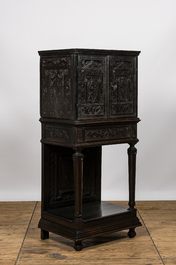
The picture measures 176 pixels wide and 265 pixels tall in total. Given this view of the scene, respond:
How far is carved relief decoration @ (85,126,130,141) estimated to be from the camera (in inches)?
168

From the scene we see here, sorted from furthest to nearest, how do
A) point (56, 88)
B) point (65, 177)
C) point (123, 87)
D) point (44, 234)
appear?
point (65, 177), point (44, 234), point (123, 87), point (56, 88)

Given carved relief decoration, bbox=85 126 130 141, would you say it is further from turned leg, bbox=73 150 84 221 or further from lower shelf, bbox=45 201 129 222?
lower shelf, bbox=45 201 129 222

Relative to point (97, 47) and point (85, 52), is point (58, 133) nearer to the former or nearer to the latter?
point (85, 52)

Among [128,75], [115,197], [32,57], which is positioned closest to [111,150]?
[115,197]

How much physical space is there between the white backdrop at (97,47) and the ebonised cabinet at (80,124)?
1533 mm

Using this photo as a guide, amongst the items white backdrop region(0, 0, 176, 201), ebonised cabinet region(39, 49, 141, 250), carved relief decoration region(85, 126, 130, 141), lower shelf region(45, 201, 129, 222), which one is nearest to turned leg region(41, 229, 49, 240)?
ebonised cabinet region(39, 49, 141, 250)

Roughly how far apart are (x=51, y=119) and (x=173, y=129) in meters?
2.33

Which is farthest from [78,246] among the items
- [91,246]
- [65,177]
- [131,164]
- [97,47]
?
[97,47]

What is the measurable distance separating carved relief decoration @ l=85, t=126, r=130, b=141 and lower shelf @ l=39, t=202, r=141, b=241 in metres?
0.70

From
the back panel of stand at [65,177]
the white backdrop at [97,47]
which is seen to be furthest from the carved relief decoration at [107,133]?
the white backdrop at [97,47]

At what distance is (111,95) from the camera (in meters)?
4.36

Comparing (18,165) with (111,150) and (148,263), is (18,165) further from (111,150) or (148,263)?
(148,263)

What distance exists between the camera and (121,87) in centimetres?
444

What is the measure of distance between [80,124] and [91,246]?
1.11m
